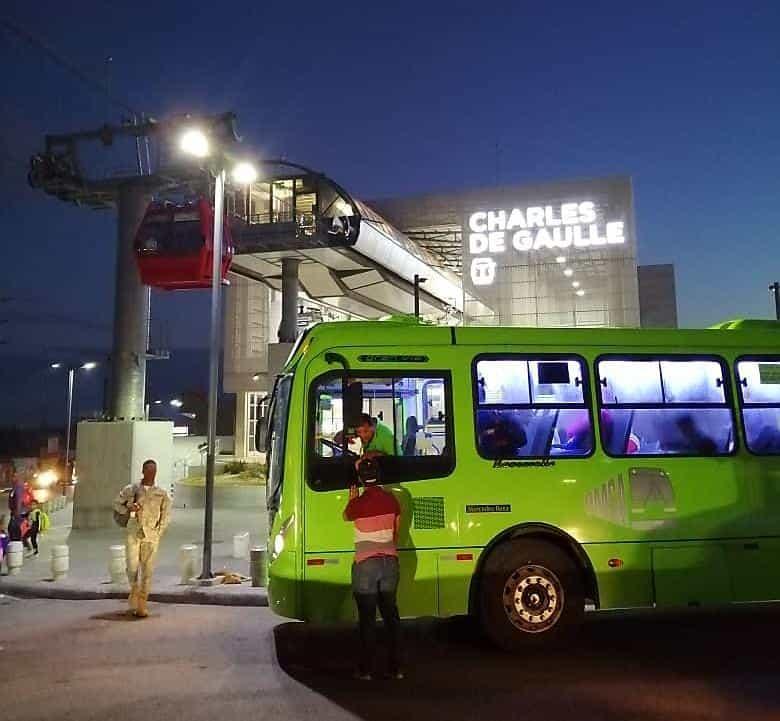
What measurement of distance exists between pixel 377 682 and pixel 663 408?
4.01 metres

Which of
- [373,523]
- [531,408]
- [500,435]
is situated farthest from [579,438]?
[373,523]

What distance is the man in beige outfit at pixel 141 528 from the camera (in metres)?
8.30

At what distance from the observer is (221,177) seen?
11305mm

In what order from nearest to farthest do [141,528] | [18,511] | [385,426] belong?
[385,426] → [141,528] → [18,511]

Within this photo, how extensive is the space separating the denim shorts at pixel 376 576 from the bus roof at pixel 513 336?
2194 mm

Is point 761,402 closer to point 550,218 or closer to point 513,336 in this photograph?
point 513,336

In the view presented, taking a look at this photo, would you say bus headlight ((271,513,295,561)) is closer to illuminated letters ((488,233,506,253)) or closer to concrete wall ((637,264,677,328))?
illuminated letters ((488,233,506,253))

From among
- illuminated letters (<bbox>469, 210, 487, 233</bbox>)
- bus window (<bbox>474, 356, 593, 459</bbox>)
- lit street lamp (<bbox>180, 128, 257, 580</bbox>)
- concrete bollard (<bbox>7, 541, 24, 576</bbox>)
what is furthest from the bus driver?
illuminated letters (<bbox>469, 210, 487, 233</bbox>)

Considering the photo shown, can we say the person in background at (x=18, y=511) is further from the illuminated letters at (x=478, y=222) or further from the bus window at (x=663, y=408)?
the illuminated letters at (x=478, y=222)

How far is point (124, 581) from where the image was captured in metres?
10.1

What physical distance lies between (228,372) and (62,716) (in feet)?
121

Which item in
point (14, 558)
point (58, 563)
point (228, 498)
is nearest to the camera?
point (58, 563)

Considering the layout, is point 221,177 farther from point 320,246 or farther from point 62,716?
point 320,246

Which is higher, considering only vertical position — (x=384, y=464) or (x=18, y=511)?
(x=384, y=464)
